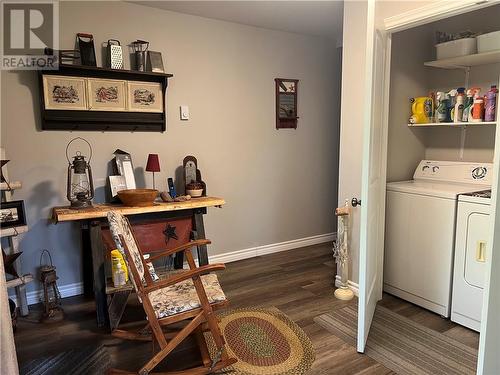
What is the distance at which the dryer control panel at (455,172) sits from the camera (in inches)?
108

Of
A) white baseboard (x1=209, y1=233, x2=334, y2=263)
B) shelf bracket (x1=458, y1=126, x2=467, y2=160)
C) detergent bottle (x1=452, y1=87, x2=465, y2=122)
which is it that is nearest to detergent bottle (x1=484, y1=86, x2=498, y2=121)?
detergent bottle (x1=452, y1=87, x2=465, y2=122)

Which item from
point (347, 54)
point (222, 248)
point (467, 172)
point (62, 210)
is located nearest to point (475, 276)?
Result: point (467, 172)

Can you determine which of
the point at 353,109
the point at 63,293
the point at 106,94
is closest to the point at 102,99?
the point at 106,94

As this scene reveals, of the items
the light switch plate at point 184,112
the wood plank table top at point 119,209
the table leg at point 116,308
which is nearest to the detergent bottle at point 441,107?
the wood plank table top at point 119,209

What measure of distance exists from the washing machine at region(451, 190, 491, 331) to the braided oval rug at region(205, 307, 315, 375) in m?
1.09

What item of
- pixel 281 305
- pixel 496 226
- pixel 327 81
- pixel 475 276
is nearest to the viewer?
pixel 496 226

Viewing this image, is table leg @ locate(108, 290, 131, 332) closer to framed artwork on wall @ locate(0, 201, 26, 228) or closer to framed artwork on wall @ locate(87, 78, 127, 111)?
framed artwork on wall @ locate(0, 201, 26, 228)

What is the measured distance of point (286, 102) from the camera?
3.90m

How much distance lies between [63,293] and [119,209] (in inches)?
38.8

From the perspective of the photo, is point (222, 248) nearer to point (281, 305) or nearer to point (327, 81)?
point (281, 305)

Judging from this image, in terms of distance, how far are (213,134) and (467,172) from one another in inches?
85.2

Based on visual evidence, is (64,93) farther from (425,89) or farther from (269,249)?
(425,89)

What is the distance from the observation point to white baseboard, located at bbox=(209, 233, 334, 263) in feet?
12.2

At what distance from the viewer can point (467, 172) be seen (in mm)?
2852
